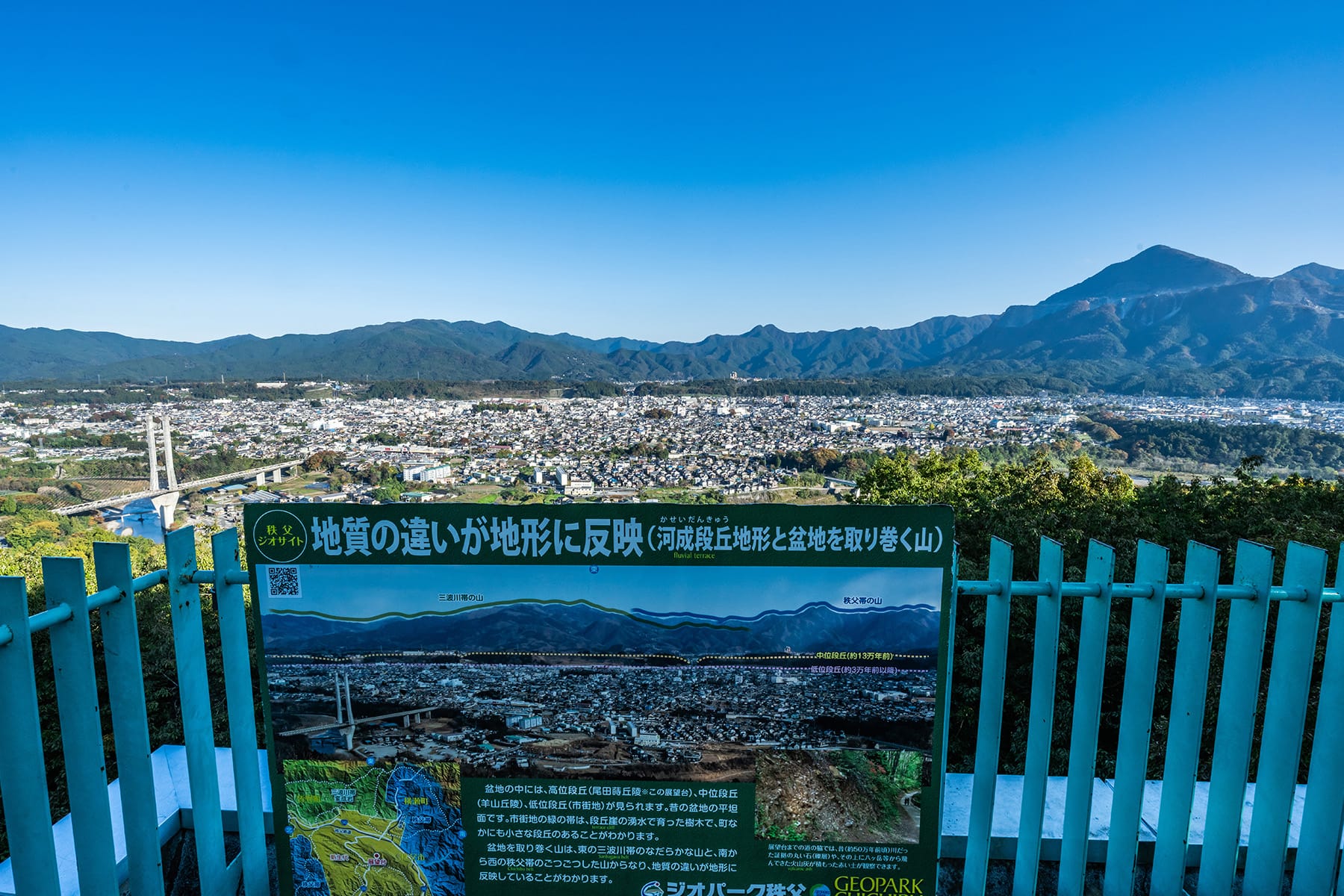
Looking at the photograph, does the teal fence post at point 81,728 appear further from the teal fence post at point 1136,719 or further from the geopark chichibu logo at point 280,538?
the teal fence post at point 1136,719

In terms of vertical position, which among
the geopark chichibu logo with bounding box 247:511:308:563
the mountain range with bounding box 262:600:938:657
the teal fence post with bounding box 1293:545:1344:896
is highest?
the geopark chichibu logo with bounding box 247:511:308:563

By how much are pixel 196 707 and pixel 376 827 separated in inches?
26.7

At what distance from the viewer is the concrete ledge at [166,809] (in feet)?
7.33

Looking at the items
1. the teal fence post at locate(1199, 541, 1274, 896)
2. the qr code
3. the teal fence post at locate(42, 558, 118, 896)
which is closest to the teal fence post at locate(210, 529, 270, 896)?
the qr code

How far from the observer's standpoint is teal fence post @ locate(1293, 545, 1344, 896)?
2.15 metres

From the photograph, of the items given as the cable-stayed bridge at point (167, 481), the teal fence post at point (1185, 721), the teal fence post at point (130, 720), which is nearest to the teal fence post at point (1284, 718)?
the teal fence post at point (1185, 721)

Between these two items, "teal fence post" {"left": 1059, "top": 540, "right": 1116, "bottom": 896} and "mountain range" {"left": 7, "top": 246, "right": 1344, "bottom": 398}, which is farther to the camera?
"mountain range" {"left": 7, "top": 246, "right": 1344, "bottom": 398}

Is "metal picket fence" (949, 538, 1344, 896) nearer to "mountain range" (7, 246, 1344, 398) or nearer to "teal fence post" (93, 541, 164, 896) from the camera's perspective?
"teal fence post" (93, 541, 164, 896)

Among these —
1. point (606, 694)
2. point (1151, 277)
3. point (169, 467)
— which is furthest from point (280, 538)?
point (1151, 277)

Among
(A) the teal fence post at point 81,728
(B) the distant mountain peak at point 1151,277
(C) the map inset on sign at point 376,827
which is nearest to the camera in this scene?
(A) the teal fence post at point 81,728

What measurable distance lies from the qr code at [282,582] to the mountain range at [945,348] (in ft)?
216

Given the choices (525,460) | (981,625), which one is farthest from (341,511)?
(525,460)

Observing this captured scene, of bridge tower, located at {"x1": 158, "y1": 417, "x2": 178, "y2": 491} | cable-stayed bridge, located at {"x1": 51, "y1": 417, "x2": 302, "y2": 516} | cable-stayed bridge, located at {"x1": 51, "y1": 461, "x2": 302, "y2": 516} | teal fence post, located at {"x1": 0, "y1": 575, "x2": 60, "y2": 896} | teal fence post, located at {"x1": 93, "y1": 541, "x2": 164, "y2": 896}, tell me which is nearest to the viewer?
teal fence post, located at {"x1": 0, "y1": 575, "x2": 60, "y2": 896}

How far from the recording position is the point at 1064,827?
7.29 feet
